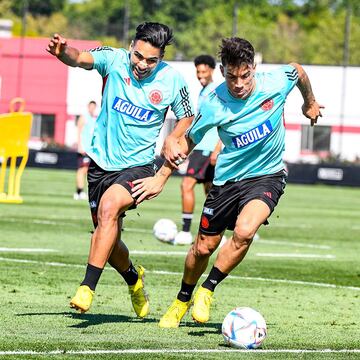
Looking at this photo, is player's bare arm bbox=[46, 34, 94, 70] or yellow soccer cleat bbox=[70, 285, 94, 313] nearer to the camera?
yellow soccer cleat bbox=[70, 285, 94, 313]

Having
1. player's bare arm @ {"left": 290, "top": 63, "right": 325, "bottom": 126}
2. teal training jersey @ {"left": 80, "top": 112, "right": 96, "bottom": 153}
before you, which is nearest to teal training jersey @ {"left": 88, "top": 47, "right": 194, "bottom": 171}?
player's bare arm @ {"left": 290, "top": 63, "right": 325, "bottom": 126}

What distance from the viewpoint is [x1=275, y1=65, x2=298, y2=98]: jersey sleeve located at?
30.1 feet

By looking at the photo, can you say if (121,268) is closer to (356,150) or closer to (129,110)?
(129,110)

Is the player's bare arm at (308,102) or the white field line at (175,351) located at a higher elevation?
the player's bare arm at (308,102)

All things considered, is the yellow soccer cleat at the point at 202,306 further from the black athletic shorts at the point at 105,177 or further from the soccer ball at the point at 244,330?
the black athletic shorts at the point at 105,177

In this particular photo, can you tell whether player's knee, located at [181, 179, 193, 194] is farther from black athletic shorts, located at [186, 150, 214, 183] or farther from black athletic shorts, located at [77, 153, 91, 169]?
black athletic shorts, located at [77, 153, 91, 169]

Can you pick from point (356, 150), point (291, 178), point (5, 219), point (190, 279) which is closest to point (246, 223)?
point (190, 279)

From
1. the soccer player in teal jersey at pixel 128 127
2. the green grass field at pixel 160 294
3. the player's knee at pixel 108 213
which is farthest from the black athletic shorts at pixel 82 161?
the player's knee at pixel 108 213

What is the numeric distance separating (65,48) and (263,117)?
62.6 inches

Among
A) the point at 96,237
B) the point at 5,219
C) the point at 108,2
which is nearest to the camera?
the point at 96,237

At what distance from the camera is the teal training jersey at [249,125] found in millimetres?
8922

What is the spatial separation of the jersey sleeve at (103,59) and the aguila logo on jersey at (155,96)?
390mm

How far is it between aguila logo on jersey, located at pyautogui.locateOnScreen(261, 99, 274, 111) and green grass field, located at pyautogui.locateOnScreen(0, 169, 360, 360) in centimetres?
168

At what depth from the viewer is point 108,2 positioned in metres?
114
